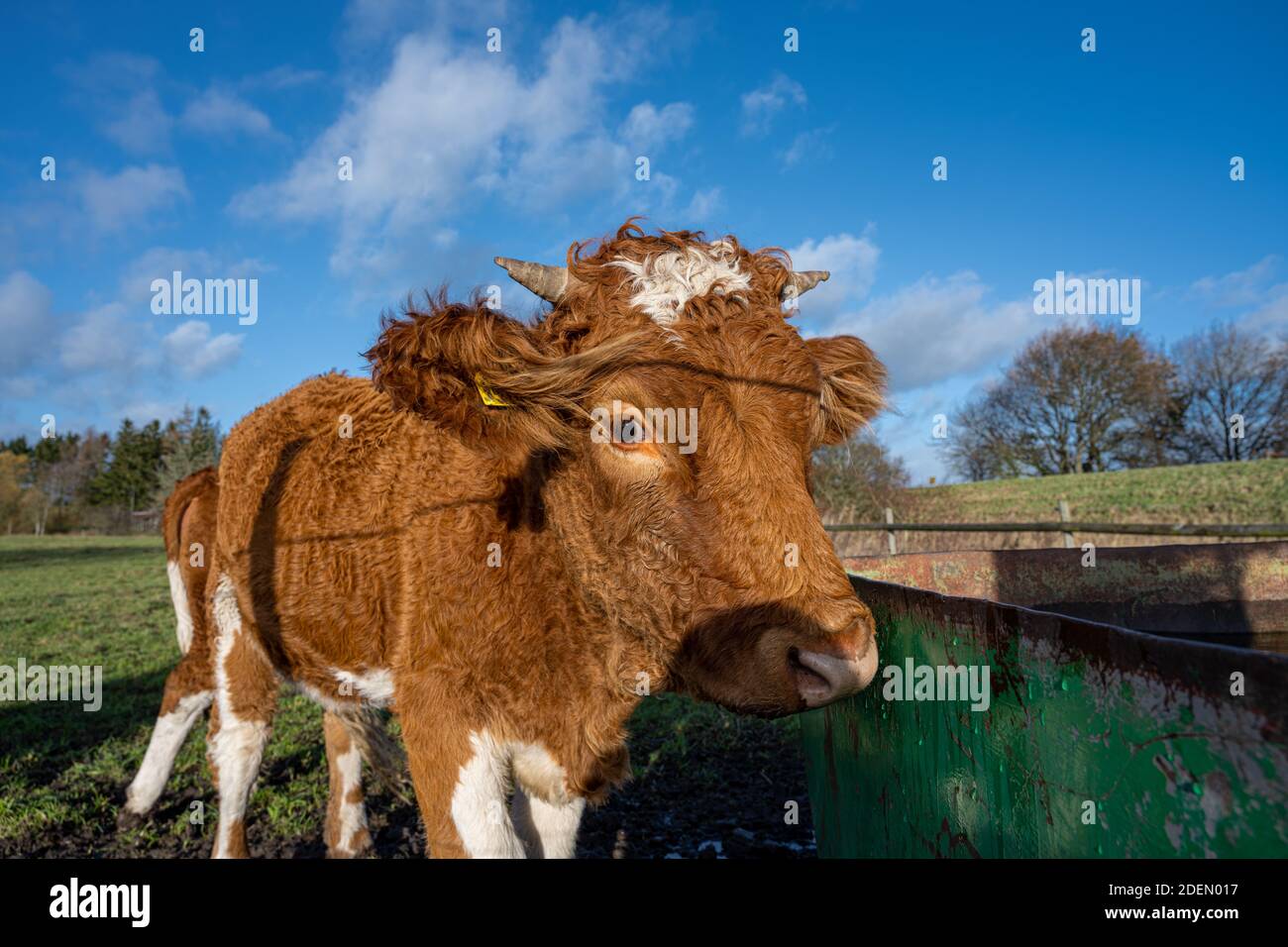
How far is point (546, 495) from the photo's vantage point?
2836mm

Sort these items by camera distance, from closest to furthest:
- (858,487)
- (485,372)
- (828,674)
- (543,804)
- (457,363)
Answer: (828,674) → (485,372) → (457,363) → (543,804) → (858,487)

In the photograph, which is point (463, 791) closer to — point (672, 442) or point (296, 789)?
point (672, 442)

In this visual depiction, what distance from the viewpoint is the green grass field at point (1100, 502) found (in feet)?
56.3

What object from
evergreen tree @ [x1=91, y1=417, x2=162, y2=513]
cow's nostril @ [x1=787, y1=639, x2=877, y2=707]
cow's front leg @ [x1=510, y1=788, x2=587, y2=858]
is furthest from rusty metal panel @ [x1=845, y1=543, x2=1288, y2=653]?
evergreen tree @ [x1=91, y1=417, x2=162, y2=513]

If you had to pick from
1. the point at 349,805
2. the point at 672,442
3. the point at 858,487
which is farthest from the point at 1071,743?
the point at 858,487

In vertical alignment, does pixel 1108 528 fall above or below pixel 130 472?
below

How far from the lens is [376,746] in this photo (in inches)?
181

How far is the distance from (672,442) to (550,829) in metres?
2.04

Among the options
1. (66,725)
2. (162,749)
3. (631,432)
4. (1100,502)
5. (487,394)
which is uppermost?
(1100,502)

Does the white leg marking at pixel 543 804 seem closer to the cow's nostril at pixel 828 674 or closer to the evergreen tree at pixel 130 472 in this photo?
the cow's nostril at pixel 828 674

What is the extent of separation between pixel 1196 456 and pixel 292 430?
42.6m

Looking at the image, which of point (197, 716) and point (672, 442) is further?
point (197, 716)

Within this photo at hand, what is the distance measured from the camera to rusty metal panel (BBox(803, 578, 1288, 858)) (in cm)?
93
